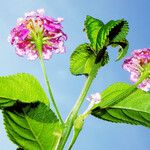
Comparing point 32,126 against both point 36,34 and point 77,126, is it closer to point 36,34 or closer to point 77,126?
point 77,126

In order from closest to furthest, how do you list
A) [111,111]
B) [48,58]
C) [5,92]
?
[5,92] < [111,111] < [48,58]

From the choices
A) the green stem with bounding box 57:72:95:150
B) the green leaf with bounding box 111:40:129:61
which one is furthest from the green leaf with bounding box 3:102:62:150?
the green leaf with bounding box 111:40:129:61

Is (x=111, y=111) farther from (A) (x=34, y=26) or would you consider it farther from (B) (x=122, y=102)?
(A) (x=34, y=26)

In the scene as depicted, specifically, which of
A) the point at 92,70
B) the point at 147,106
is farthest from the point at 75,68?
the point at 147,106

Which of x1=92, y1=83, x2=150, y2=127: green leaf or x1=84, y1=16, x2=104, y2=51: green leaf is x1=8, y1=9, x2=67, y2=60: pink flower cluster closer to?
x1=84, y1=16, x2=104, y2=51: green leaf

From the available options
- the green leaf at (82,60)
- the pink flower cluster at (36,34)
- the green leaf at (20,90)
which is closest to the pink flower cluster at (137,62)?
the green leaf at (82,60)
